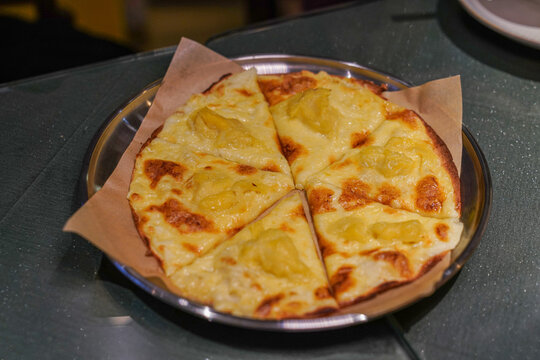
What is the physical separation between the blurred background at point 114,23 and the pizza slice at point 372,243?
252 centimetres

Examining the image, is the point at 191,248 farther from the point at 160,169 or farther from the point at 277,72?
the point at 277,72

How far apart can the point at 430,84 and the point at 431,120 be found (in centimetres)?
20

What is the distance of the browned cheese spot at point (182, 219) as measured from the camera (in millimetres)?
2512

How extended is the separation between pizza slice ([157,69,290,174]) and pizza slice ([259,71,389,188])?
0.28ft

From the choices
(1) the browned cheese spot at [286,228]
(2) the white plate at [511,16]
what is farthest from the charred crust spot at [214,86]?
(2) the white plate at [511,16]

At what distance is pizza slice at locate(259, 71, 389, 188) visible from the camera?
299 centimetres

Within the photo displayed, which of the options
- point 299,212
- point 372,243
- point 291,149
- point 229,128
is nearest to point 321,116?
point 291,149

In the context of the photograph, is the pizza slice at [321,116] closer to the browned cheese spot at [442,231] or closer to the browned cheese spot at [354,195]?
the browned cheese spot at [354,195]

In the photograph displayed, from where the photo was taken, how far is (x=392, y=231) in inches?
94.8

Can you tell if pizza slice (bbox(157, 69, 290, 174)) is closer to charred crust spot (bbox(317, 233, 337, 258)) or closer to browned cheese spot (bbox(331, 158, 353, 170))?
browned cheese spot (bbox(331, 158, 353, 170))

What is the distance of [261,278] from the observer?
7.37ft

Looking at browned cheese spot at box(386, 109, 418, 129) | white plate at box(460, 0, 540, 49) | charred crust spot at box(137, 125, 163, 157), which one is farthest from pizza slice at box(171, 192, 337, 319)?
white plate at box(460, 0, 540, 49)

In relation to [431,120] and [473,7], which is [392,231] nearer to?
[431,120]

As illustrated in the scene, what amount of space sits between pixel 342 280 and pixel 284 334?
33 cm
